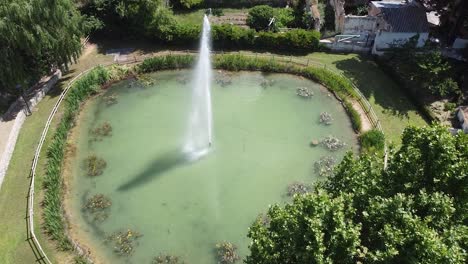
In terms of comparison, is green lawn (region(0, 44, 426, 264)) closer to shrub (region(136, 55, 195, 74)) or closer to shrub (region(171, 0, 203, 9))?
shrub (region(171, 0, 203, 9))

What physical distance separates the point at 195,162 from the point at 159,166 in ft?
9.52

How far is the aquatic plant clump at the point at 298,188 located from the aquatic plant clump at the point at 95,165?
1481cm

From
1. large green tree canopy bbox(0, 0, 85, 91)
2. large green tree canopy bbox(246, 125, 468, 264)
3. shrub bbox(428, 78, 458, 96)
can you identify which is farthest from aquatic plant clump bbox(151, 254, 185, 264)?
shrub bbox(428, 78, 458, 96)

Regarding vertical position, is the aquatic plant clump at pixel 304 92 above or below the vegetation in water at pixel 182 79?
below

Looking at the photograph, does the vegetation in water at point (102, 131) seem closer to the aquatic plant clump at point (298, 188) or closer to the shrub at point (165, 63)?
the shrub at point (165, 63)

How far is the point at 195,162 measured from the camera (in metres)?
36.0

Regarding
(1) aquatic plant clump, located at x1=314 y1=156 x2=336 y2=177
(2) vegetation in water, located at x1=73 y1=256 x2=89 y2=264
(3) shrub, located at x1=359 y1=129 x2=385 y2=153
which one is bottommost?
(2) vegetation in water, located at x1=73 y1=256 x2=89 y2=264

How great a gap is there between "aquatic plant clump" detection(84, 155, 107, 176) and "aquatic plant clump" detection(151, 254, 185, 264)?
31.0 feet

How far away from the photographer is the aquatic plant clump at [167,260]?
1137 inches

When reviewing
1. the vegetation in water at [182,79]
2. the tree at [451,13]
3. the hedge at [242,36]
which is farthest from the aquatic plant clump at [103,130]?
the tree at [451,13]

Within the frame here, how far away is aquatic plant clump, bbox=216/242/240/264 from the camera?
28.9 metres

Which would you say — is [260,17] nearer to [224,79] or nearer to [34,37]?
[224,79]

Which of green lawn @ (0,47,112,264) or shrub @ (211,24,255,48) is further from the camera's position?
shrub @ (211,24,255,48)

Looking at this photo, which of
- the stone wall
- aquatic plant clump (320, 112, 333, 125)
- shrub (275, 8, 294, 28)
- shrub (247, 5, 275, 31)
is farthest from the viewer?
shrub (275, 8, 294, 28)
